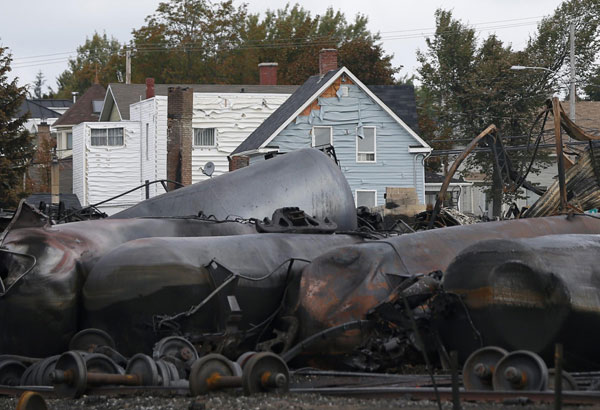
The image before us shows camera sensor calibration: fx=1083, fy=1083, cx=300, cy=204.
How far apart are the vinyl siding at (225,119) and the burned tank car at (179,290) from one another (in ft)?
129

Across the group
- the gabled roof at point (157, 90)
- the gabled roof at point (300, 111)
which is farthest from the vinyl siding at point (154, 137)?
the gabled roof at point (157, 90)

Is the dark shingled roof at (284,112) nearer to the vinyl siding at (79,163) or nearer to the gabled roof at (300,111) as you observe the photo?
the gabled roof at (300,111)

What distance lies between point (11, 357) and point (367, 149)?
35.5 m

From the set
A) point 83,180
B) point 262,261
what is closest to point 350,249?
point 262,261

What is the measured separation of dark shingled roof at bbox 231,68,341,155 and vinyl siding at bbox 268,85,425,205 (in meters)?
0.85

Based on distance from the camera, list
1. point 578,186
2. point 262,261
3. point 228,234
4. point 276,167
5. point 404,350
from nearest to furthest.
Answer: point 404,350 → point 262,261 → point 228,234 → point 276,167 → point 578,186

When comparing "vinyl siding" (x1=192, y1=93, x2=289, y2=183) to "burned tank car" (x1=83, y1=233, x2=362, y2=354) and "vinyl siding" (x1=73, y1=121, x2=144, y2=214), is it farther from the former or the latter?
"burned tank car" (x1=83, y1=233, x2=362, y2=354)

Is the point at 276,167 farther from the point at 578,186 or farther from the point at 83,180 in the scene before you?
the point at 83,180

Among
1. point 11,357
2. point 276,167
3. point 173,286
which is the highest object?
point 276,167

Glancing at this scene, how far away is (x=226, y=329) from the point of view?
1049cm

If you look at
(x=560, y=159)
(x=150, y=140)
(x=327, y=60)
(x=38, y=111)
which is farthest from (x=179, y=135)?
(x=38, y=111)

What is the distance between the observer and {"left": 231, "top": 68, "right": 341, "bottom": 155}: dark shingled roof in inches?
1745

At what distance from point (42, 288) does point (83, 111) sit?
222 feet

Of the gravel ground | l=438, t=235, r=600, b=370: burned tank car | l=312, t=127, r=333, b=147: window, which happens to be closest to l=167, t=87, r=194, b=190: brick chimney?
l=312, t=127, r=333, b=147: window
